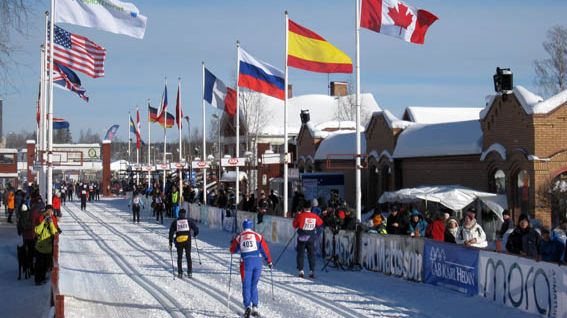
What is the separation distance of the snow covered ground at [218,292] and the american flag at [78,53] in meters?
6.11

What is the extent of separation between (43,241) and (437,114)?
33.2m

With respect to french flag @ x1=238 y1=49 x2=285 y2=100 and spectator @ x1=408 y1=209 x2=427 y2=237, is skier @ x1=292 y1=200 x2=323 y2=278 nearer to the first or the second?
spectator @ x1=408 y1=209 x2=427 y2=237

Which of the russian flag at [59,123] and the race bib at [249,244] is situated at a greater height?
the russian flag at [59,123]

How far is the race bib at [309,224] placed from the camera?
17.5 meters

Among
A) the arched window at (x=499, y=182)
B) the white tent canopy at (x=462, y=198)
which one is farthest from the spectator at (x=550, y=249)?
the arched window at (x=499, y=182)

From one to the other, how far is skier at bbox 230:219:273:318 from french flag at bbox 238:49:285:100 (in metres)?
12.5

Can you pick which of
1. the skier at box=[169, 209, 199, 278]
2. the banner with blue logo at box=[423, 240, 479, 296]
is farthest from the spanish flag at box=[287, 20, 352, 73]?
the banner with blue logo at box=[423, 240, 479, 296]

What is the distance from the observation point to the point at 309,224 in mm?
17453

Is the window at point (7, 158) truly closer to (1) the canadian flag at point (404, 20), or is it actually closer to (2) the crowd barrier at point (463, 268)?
(2) the crowd barrier at point (463, 268)

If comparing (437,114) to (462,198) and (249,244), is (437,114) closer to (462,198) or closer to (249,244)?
(462,198)

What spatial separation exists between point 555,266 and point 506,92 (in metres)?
16.5

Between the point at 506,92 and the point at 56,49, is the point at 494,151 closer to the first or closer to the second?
the point at 506,92

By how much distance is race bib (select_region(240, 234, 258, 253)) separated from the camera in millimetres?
12758

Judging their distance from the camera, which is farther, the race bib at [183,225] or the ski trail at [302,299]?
the race bib at [183,225]
